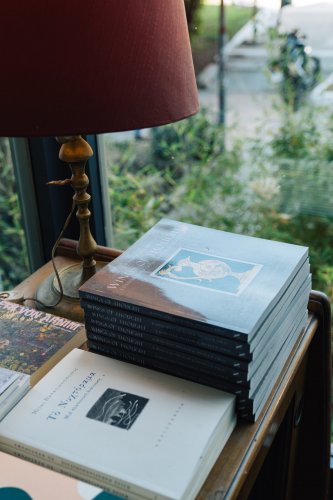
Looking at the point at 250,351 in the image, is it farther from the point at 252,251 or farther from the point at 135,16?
the point at 135,16

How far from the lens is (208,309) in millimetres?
733

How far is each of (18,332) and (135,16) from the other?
502 mm

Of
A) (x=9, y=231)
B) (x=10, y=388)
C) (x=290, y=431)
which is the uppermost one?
(x=10, y=388)

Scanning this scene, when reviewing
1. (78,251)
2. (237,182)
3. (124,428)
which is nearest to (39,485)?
(124,428)

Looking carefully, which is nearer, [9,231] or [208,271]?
[208,271]

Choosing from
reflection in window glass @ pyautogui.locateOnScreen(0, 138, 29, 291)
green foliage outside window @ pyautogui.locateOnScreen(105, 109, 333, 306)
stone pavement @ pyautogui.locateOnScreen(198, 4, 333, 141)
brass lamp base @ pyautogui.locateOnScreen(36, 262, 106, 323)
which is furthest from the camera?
reflection in window glass @ pyautogui.locateOnScreen(0, 138, 29, 291)

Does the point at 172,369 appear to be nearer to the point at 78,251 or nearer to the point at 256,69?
the point at 78,251

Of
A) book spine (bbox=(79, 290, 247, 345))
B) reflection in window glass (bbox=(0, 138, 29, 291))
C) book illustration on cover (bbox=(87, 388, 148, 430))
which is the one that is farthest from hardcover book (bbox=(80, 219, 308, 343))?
reflection in window glass (bbox=(0, 138, 29, 291))

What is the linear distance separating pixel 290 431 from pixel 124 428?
44 cm

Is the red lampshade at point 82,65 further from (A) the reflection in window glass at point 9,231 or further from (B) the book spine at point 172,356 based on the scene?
(A) the reflection in window glass at point 9,231

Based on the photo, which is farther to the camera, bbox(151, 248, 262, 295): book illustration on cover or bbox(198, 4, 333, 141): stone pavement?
bbox(198, 4, 333, 141): stone pavement

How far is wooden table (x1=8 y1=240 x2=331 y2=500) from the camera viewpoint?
719 millimetres

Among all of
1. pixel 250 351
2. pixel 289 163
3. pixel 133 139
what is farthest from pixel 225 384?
pixel 133 139

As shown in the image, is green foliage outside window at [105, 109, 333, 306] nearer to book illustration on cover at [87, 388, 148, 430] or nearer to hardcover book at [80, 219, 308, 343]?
hardcover book at [80, 219, 308, 343]
